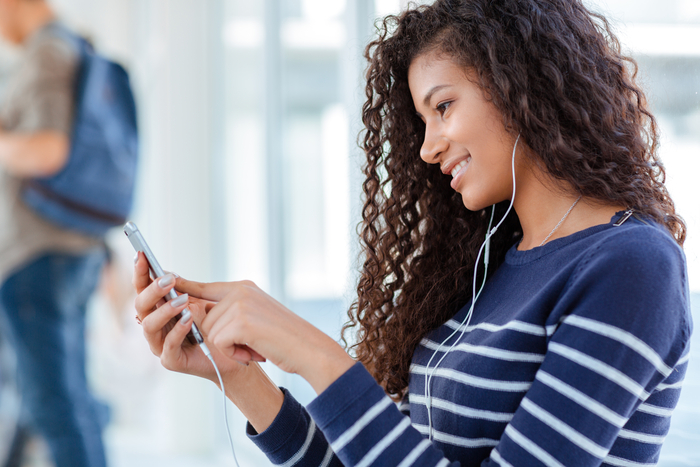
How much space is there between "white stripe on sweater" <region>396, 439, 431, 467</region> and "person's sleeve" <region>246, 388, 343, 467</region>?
232 mm

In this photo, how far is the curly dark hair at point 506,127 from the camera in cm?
71

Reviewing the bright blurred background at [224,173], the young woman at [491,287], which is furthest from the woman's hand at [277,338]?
the bright blurred background at [224,173]

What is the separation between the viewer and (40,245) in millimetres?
1826

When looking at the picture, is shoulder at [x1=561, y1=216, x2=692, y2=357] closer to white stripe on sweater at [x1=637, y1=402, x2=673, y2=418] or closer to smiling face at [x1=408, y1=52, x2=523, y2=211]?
white stripe on sweater at [x1=637, y1=402, x2=673, y2=418]

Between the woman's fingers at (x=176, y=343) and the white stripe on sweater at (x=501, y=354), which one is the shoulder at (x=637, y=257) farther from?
the woman's fingers at (x=176, y=343)

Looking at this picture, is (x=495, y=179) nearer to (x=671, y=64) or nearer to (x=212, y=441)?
(x=671, y=64)

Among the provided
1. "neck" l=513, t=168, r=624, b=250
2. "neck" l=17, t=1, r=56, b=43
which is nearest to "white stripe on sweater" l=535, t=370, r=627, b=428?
"neck" l=513, t=168, r=624, b=250

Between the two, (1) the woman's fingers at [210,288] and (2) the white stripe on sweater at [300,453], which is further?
(2) the white stripe on sweater at [300,453]

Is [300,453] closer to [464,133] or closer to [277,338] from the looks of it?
[277,338]

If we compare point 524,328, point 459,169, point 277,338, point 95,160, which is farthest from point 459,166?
point 95,160

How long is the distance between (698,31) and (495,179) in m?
0.34

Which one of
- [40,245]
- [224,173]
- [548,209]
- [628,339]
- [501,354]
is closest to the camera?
[628,339]

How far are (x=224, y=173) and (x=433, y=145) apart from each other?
1746 mm

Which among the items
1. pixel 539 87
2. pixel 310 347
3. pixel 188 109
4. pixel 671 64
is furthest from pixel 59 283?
pixel 671 64
